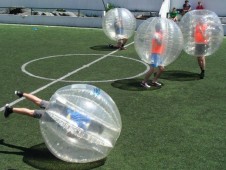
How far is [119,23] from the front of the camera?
1499cm

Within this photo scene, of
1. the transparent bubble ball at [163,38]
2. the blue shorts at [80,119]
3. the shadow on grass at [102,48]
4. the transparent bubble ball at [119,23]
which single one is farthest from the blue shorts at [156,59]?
the shadow on grass at [102,48]

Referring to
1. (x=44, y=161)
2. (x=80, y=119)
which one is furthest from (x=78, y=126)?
(x=44, y=161)

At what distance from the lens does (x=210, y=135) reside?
7.00m

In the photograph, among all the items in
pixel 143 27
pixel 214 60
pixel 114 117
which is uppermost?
pixel 143 27

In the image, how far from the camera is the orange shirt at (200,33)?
34.2ft

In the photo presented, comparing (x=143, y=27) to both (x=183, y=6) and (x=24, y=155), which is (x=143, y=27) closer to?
(x=24, y=155)

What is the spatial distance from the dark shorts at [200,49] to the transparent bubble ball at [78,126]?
5.80 metres

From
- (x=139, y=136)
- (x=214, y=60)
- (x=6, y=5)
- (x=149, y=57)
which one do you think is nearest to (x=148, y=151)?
(x=139, y=136)

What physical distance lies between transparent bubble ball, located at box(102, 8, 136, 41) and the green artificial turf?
820mm

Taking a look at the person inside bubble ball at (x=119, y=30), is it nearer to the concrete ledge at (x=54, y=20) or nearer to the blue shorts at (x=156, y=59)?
the blue shorts at (x=156, y=59)

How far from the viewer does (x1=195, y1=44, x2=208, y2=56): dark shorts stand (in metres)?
10.6

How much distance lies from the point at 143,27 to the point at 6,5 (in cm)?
2269

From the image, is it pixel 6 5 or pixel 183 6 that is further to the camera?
pixel 6 5

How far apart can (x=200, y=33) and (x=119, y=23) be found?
518 centimetres
